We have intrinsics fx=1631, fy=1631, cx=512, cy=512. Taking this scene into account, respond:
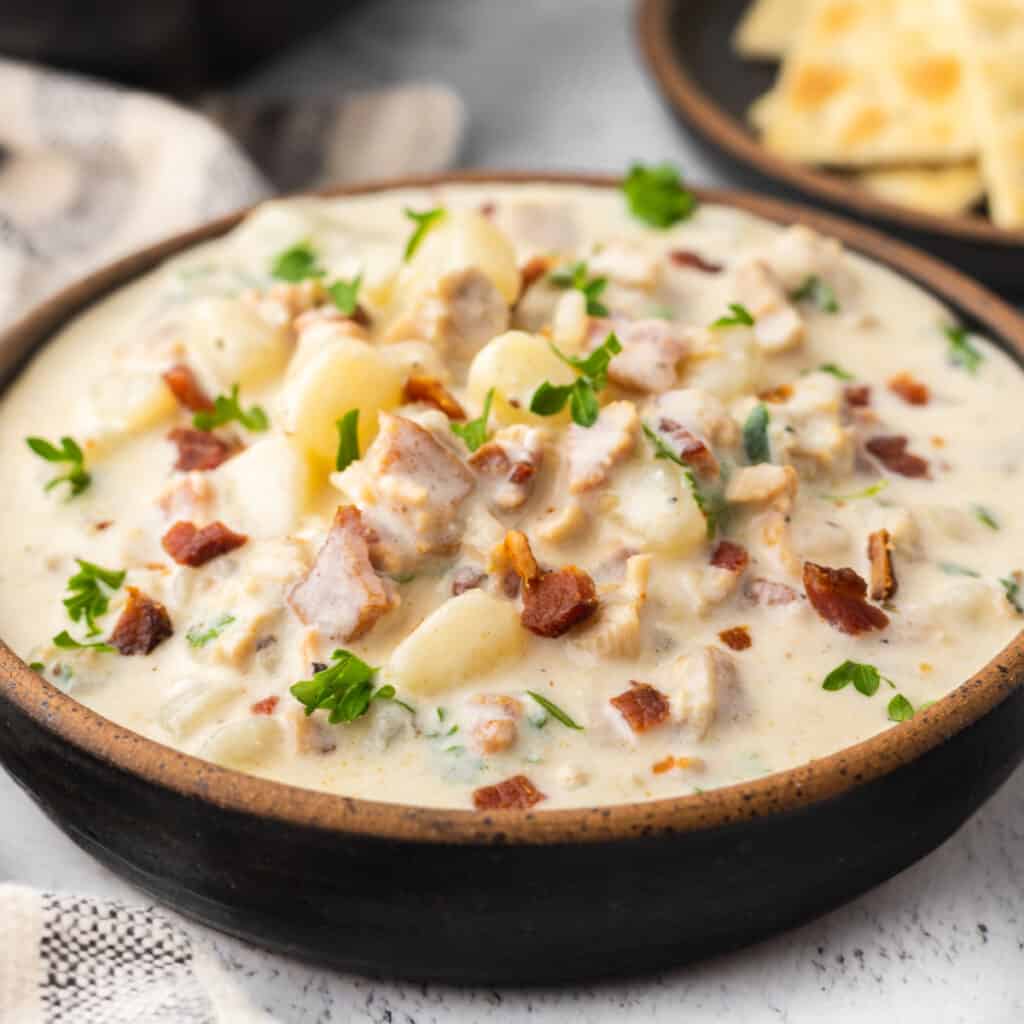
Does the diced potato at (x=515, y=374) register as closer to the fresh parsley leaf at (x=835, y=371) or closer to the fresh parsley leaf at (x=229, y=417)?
the fresh parsley leaf at (x=229, y=417)

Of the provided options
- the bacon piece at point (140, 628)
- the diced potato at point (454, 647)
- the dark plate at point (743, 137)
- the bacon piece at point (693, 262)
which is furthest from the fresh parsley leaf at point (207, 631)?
the dark plate at point (743, 137)

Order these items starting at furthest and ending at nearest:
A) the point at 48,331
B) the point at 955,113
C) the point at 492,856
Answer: the point at 955,113 → the point at 48,331 → the point at 492,856

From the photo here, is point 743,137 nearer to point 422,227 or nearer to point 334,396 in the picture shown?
point 422,227

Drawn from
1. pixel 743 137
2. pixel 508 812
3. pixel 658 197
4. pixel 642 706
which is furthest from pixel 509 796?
pixel 743 137

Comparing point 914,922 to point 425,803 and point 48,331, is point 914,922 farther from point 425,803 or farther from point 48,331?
point 48,331

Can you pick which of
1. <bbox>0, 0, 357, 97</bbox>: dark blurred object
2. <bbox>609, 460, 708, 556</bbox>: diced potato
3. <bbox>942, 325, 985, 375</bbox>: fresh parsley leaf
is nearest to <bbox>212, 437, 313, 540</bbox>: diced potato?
<bbox>609, 460, 708, 556</bbox>: diced potato

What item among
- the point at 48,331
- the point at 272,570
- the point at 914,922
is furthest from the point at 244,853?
the point at 48,331
